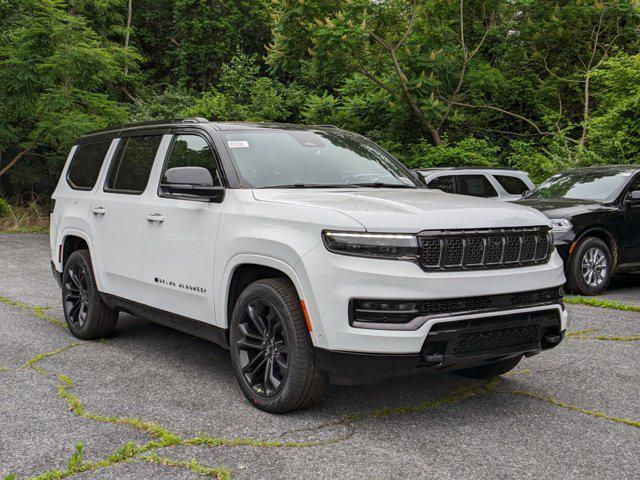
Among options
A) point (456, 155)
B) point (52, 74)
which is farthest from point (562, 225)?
point (52, 74)

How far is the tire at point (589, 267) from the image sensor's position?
912 centimetres

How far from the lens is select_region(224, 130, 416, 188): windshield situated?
497cm

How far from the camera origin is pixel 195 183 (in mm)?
4789

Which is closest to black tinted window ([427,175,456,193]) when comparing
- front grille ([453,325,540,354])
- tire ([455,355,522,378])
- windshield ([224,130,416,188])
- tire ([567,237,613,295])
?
tire ([567,237,613,295])

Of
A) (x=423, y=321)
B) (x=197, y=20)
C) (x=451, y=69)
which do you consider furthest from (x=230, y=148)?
(x=197, y=20)

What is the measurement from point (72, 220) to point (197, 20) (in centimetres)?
2271

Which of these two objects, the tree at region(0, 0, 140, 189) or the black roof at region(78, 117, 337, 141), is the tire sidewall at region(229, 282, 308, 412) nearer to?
the black roof at region(78, 117, 337, 141)

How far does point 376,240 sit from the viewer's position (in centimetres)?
387

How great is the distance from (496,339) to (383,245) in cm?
91

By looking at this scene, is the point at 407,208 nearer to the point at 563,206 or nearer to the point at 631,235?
the point at 563,206

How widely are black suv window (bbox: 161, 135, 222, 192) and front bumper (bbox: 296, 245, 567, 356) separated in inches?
54.1

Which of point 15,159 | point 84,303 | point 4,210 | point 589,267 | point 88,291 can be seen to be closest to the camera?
point 88,291

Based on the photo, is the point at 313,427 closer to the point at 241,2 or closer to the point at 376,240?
the point at 376,240

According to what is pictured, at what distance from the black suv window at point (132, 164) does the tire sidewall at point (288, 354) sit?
5.76 ft
